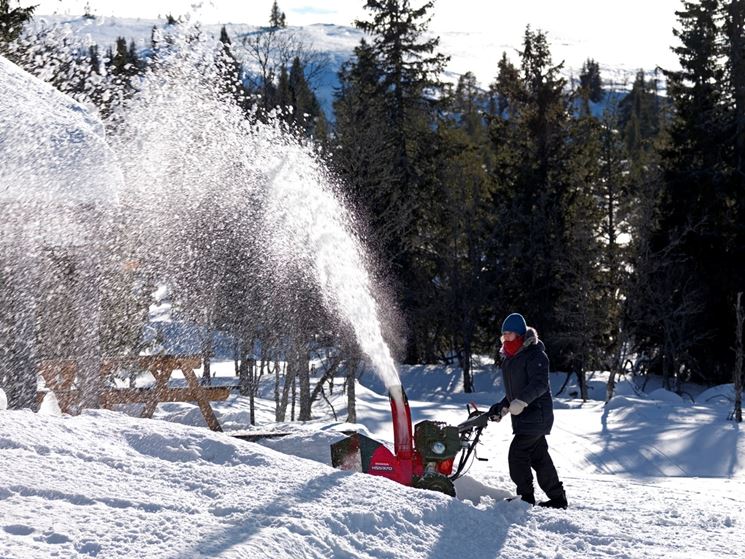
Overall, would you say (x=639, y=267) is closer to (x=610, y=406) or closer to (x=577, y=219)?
(x=577, y=219)

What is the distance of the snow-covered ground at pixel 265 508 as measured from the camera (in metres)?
4.33

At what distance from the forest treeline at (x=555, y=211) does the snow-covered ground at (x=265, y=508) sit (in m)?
18.0

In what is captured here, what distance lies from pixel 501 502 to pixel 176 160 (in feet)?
24.2

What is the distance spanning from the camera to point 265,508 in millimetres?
4953

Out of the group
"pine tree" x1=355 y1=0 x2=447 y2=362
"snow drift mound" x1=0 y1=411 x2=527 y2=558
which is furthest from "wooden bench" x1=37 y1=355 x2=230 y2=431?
"pine tree" x1=355 y1=0 x2=447 y2=362

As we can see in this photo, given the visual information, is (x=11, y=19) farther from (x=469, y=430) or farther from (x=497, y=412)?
(x=497, y=412)

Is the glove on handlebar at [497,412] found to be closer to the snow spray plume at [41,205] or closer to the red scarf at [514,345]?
the red scarf at [514,345]

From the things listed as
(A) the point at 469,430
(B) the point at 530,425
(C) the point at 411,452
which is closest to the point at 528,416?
(B) the point at 530,425

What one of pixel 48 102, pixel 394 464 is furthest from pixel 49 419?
pixel 48 102

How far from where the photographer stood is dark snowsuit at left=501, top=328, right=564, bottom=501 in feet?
22.1

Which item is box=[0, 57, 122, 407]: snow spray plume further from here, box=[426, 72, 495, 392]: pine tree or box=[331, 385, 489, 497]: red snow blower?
box=[426, 72, 495, 392]: pine tree

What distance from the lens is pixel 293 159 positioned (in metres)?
14.9

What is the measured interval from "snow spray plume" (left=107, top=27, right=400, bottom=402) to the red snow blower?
7.96 ft

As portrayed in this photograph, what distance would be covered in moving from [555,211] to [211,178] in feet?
62.8
